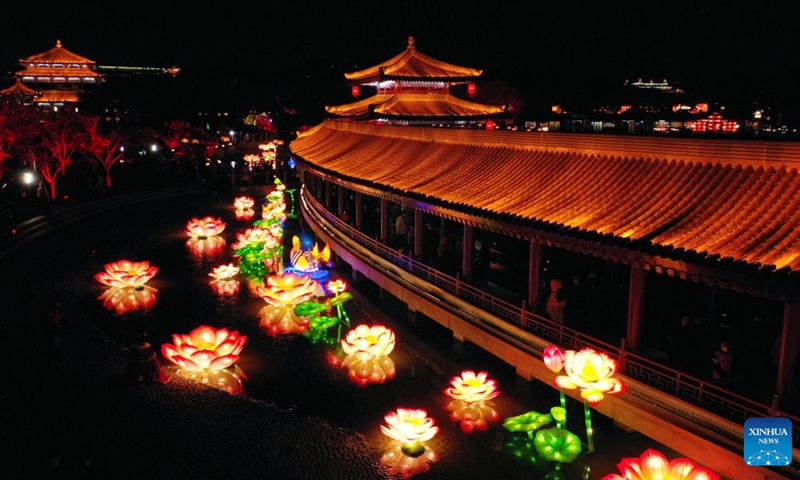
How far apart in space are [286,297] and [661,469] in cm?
1112

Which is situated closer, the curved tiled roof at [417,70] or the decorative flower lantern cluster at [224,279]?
the decorative flower lantern cluster at [224,279]

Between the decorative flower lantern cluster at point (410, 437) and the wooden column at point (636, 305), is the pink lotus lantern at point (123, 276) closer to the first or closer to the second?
the decorative flower lantern cluster at point (410, 437)

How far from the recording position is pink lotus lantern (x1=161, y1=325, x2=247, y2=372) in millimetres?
12633

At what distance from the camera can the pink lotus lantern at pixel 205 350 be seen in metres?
12.6

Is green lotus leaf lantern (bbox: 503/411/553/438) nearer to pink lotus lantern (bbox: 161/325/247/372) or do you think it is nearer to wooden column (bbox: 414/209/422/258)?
pink lotus lantern (bbox: 161/325/247/372)

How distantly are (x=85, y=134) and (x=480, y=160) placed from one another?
97.4 feet

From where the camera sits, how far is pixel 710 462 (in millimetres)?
8117

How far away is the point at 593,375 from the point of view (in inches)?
360

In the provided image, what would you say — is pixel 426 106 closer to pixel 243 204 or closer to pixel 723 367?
pixel 243 204

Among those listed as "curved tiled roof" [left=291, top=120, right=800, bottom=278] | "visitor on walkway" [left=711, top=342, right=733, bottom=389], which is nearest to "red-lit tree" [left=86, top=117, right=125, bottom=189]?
"curved tiled roof" [left=291, top=120, right=800, bottom=278]

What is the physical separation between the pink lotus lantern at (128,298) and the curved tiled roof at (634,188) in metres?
7.37

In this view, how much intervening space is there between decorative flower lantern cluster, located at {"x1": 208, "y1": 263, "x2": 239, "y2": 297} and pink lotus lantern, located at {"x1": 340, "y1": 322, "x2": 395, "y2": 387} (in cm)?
721

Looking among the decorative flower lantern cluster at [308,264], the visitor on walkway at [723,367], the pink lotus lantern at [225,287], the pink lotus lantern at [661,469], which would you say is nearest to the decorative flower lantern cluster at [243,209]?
the pink lotus lantern at [225,287]

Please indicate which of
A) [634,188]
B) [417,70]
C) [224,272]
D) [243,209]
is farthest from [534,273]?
[243,209]
